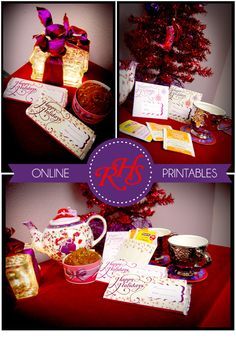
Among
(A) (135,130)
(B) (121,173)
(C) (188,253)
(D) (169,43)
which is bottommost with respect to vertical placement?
(C) (188,253)

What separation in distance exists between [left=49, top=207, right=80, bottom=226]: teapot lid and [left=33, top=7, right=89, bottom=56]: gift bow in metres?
0.42

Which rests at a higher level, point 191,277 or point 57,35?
point 57,35

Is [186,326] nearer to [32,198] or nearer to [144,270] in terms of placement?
[144,270]

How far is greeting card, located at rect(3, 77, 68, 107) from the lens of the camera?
1280 millimetres

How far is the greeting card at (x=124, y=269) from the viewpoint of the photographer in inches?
51.0

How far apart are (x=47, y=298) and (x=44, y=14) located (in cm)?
72

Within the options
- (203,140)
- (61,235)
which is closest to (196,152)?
(203,140)

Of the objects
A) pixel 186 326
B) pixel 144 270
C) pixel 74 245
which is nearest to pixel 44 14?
pixel 74 245

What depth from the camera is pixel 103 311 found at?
1.23 meters

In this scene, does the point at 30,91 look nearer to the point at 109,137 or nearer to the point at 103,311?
the point at 109,137

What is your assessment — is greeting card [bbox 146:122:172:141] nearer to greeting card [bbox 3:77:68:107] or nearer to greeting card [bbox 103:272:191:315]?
greeting card [bbox 3:77:68:107]

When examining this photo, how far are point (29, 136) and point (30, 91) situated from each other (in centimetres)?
12

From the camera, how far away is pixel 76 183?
132 cm

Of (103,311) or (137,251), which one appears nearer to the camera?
(103,311)
